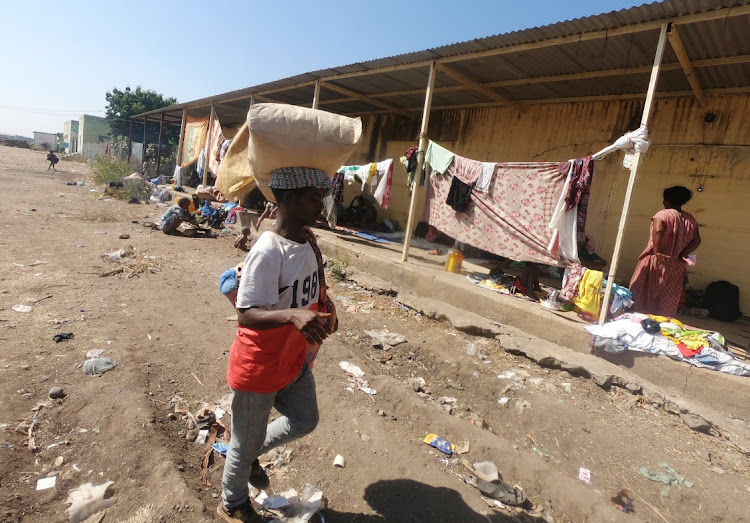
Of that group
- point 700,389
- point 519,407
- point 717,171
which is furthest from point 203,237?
point 717,171

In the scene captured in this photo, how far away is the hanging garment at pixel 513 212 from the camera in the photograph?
181 inches

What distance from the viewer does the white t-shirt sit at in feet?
4.82

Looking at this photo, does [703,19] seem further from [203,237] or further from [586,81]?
[203,237]

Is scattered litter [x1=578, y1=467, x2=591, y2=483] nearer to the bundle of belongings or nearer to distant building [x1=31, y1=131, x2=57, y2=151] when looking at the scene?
the bundle of belongings

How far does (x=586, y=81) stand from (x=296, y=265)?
20.1 ft

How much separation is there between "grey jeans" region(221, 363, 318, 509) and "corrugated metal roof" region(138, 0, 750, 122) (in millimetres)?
4384

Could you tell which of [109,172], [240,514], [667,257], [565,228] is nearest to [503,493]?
[240,514]

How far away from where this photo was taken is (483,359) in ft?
13.3

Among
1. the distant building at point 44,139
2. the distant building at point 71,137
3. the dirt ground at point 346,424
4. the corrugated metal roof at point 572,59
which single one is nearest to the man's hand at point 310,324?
the dirt ground at point 346,424

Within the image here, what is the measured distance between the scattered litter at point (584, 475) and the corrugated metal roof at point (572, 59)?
3.84 meters

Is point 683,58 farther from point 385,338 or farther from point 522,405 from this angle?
point 385,338

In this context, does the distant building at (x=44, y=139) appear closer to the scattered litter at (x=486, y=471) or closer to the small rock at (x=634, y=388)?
the scattered litter at (x=486, y=471)

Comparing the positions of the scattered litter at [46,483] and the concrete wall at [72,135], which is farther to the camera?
the concrete wall at [72,135]

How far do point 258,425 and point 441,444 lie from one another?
1.40m
